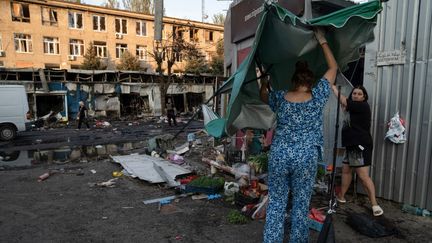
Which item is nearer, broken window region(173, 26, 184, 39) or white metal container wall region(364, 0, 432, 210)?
white metal container wall region(364, 0, 432, 210)

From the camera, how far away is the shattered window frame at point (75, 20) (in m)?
31.9

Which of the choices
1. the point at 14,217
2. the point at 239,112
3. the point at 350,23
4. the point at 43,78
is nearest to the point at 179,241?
the point at 239,112

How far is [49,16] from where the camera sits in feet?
101

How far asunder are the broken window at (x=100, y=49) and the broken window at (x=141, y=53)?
3.90m

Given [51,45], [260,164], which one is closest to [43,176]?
[260,164]

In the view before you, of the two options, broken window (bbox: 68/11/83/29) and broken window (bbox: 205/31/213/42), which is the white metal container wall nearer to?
broken window (bbox: 68/11/83/29)

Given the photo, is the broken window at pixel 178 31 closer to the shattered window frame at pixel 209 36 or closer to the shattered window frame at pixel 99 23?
the shattered window frame at pixel 209 36

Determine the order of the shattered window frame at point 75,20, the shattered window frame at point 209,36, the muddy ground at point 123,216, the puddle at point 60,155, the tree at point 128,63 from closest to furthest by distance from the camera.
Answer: the muddy ground at point 123,216 → the puddle at point 60,155 → the shattered window frame at point 75,20 → the tree at point 128,63 → the shattered window frame at point 209,36

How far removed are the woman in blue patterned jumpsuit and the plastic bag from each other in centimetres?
227

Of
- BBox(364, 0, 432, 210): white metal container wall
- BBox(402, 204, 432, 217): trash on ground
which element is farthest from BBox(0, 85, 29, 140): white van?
BBox(402, 204, 432, 217): trash on ground

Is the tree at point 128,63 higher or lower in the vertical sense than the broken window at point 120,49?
lower

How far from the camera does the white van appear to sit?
13.5 meters

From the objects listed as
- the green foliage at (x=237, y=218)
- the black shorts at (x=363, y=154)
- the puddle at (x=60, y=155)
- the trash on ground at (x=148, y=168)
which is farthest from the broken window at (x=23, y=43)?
the black shorts at (x=363, y=154)

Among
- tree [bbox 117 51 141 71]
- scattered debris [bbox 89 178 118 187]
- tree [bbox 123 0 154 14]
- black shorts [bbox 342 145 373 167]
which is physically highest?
tree [bbox 123 0 154 14]
